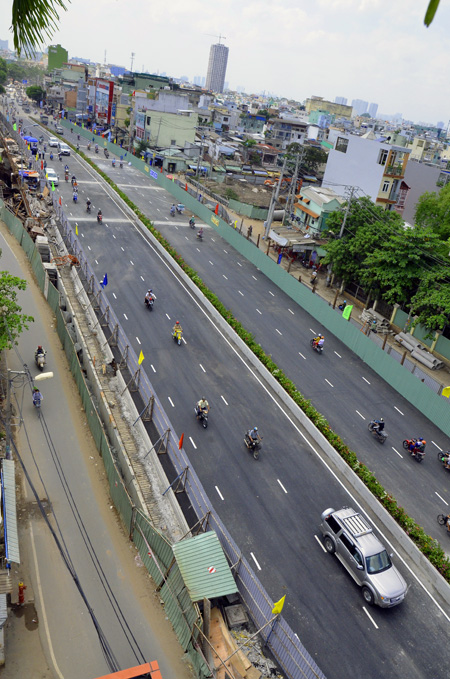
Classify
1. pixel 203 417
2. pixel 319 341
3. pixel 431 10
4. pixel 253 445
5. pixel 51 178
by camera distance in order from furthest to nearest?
pixel 51 178, pixel 319 341, pixel 203 417, pixel 253 445, pixel 431 10

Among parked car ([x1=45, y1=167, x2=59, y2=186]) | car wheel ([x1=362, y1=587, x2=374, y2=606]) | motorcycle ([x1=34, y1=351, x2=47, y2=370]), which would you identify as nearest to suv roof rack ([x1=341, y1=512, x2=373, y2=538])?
car wheel ([x1=362, y1=587, x2=374, y2=606])

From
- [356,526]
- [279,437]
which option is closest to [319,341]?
[279,437]

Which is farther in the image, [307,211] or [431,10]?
[307,211]

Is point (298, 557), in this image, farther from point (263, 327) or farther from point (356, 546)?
point (263, 327)

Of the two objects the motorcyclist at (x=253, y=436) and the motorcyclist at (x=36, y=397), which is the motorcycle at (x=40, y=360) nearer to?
the motorcyclist at (x=36, y=397)

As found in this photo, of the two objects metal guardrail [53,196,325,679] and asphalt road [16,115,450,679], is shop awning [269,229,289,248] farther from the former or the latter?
metal guardrail [53,196,325,679]

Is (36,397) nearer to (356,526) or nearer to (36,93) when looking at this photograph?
(356,526)

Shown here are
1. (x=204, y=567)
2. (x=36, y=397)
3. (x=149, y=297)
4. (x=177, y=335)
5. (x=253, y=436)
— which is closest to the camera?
(x=204, y=567)
